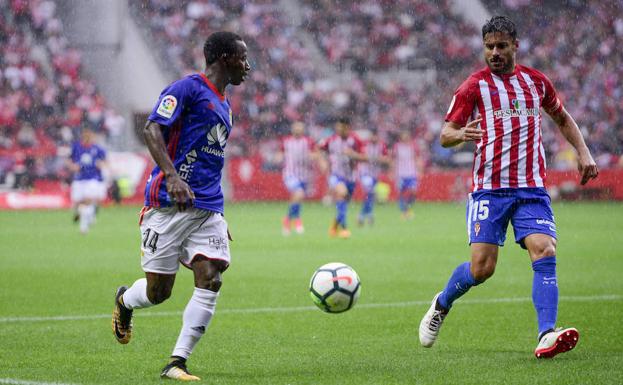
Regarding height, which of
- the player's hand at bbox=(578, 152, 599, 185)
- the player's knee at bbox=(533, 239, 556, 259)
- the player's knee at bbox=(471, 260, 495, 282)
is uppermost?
the player's hand at bbox=(578, 152, 599, 185)

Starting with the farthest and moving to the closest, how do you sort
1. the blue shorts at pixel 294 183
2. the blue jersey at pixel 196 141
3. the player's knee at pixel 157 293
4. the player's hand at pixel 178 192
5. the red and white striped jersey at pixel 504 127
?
the blue shorts at pixel 294 183 < the red and white striped jersey at pixel 504 127 < the player's knee at pixel 157 293 < the blue jersey at pixel 196 141 < the player's hand at pixel 178 192

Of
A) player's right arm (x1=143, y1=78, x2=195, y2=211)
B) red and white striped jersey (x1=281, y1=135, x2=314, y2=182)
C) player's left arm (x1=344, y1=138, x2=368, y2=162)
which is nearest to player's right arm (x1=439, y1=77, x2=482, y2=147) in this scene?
player's right arm (x1=143, y1=78, x2=195, y2=211)

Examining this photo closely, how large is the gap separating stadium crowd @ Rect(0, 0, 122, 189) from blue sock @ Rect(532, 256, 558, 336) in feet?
82.2

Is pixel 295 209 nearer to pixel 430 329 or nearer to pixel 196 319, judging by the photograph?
pixel 430 329

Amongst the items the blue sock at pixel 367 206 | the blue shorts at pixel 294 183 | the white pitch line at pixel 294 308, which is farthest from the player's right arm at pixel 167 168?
the blue sock at pixel 367 206

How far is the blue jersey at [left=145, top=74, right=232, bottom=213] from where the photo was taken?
19.9 feet

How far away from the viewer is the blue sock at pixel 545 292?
6.46 m

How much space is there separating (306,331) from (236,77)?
2.47 meters

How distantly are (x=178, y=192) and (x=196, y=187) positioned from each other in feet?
1.22

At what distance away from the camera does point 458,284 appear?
6.93 meters

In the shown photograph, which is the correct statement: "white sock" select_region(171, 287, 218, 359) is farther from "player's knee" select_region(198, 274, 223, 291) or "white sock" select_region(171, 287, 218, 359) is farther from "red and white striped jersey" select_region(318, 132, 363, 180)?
"red and white striped jersey" select_region(318, 132, 363, 180)

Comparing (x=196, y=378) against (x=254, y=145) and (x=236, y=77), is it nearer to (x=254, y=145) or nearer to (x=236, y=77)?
(x=236, y=77)

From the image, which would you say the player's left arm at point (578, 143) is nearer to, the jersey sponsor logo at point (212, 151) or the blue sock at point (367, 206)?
the jersey sponsor logo at point (212, 151)

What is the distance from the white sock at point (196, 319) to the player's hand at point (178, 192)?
0.56 m
